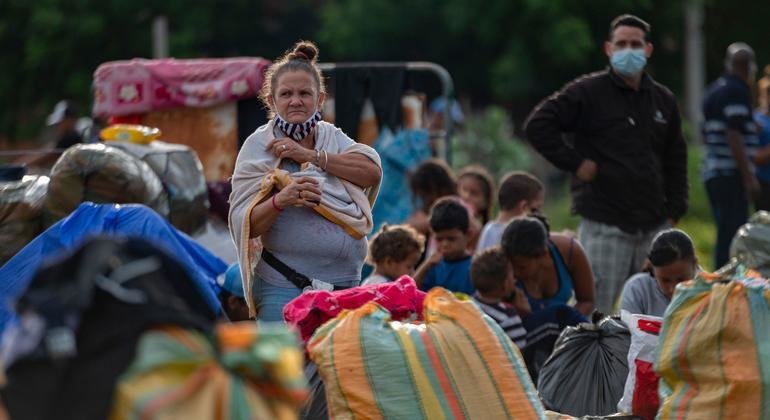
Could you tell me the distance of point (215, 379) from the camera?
128 inches

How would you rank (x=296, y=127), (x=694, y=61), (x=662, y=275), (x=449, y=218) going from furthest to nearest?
1. (x=694, y=61)
2. (x=449, y=218)
3. (x=662, y=275)
4. (x=296, y=127)

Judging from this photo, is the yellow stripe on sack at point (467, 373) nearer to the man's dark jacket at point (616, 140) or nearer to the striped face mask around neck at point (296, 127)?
the striped face mask around neck at point (296, 127)

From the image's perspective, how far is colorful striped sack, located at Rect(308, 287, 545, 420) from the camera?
5.04 metres

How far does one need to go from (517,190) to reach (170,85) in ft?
9.87

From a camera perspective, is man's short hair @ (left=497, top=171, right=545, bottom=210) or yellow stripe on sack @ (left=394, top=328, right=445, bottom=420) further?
man's short hair @ (left=497, top=171, right=545, bottom=210)

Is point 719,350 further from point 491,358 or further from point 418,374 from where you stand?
point 418,374

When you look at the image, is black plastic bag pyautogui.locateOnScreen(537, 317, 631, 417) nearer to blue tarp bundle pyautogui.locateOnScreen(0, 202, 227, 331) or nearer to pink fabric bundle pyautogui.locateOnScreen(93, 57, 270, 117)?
blue tarp bundle pyautogui.locateOnScreen(0, 202, 227, 331)

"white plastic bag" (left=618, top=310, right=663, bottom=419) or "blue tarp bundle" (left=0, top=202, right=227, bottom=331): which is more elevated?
"blue tarp bundle" (left=0, top=202, right=227, bottom=331)

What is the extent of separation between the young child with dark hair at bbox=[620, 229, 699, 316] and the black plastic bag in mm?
531

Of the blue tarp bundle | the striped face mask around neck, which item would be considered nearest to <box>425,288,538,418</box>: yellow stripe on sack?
the striped face mask around neck

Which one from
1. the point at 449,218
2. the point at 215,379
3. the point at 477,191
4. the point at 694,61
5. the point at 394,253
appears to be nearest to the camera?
the point at 215,379

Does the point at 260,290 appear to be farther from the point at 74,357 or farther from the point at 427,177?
the point at 427,177

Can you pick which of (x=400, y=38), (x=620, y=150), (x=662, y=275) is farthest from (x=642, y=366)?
(x=400, y=38)

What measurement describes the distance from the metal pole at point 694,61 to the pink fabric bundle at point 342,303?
60.6 ft
